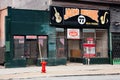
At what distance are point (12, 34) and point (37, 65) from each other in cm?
357

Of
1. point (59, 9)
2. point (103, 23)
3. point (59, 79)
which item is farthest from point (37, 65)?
point (59, 79)

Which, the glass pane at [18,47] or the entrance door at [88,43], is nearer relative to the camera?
the glass pane at [18,47]

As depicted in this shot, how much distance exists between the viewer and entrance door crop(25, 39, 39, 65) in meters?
34.8

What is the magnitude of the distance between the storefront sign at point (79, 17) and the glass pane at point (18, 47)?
3336 millimetres

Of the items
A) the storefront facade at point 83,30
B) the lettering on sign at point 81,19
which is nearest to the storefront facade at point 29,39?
the storefront facade at point 83,30

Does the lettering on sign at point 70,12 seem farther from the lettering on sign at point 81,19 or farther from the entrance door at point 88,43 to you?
the entrance door at point 88,43

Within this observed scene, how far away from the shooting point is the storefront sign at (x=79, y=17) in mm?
35688

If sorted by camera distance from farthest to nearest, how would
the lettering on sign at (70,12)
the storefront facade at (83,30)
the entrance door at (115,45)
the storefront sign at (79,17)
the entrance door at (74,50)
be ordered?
the entrance door at (115,45), the entrance door at (74,50), the lettering on sign at (70,12), the storefront facade at (83,30), the storefront sign at (79,17)

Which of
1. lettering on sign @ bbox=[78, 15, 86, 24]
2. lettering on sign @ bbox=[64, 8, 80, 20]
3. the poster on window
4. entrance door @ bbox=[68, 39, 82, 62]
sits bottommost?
entrance door @ bbox=[68, 39, 82, 62]

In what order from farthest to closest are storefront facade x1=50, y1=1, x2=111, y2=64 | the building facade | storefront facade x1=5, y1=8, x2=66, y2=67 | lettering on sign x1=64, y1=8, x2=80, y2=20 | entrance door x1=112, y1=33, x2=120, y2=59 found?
entrance door x1=112, y1=33, x2=120, y2=59 → lettering on sign x1=64, y1=8, x2=80, y2=20 → storefront facade x1=50, y1=1, x2=111, y2=64 → the building facade → storefront facade x1=5, y1=8, x2=66, y2=67

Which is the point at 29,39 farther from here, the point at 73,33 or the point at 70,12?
the point at 70,12

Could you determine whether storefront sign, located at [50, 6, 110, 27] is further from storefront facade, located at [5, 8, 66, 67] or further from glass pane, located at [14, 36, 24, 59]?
glass pane, located at [14, 36, 24, 59]

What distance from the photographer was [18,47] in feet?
113

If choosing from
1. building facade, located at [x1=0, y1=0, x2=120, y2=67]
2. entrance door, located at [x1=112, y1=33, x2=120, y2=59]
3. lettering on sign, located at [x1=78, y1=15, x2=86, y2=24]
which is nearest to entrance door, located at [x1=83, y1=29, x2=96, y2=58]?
building facade, located at [x1=0, y1=0, x2=120, y2=67]
